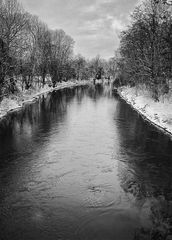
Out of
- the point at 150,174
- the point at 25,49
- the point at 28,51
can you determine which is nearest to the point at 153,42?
the point at 25,49

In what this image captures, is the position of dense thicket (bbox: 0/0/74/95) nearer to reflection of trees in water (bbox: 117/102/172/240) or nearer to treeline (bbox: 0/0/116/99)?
treeline (bbox: 0/0/116/99)

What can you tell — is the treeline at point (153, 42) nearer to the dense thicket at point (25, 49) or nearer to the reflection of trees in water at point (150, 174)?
the reflection of trees in water at point (150, 174)

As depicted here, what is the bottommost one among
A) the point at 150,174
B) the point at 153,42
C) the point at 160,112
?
the point at 150,174

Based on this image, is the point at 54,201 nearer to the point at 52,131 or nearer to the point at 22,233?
the point at 22,233

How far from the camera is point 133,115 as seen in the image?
33938 mm

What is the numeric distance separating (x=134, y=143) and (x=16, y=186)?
10.5m

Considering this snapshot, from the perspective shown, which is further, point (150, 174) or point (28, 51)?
point (28, 51)

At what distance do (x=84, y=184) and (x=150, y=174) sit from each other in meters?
3.68

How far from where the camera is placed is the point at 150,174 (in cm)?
1498

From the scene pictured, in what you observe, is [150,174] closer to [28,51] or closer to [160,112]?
[160,112]

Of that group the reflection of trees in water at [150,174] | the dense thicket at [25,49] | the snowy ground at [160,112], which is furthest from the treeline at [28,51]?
the reflection of trees in water at [150,174]

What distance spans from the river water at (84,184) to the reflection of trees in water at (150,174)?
0.03 metres

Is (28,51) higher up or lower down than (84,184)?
higher up

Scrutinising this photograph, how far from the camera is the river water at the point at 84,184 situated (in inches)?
391
